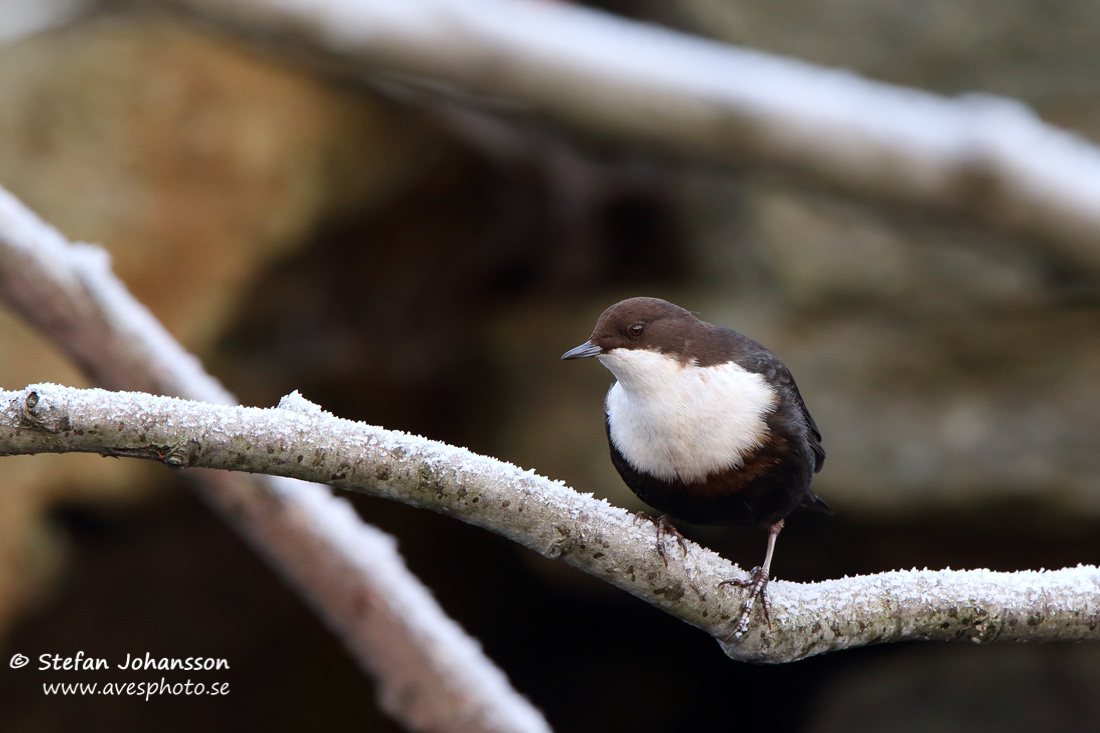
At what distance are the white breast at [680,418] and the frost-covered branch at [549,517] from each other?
0.25 m

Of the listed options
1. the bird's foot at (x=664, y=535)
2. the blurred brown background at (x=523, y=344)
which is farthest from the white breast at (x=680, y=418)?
the blurred brown background at (x=523, y=344)

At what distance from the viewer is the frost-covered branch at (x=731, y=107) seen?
2.32m

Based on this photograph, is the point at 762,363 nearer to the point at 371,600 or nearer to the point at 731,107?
the point at 731,107

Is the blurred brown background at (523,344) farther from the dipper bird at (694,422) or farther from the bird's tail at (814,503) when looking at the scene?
the dipper bird at (694,422)

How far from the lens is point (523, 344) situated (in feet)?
17.9

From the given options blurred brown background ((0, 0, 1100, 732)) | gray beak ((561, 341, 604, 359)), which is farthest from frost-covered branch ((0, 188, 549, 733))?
blurred brown background ((0, 0, 1100, 732))

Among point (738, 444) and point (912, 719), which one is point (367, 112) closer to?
point (738, 444)

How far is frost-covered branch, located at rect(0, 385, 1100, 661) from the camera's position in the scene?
139cm

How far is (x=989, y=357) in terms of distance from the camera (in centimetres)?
475

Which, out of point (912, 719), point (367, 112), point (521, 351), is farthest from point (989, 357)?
point (367, 112)

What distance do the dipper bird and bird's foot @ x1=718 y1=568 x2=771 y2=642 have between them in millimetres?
120

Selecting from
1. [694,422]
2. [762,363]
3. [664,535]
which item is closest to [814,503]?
[762,363]

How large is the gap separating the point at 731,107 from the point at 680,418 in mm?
797

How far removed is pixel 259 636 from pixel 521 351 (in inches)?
84.3
